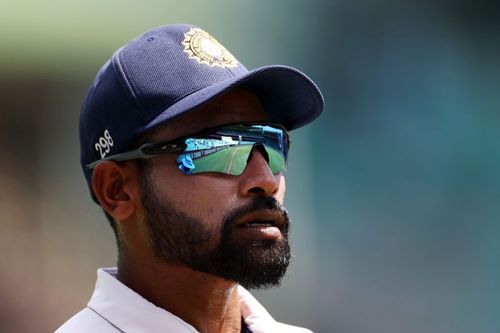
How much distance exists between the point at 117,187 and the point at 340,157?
2.02 m

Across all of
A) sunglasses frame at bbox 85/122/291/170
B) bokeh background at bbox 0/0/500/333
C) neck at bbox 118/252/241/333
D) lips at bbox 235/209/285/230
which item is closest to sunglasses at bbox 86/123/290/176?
sunglasses frame at bbox 85/122/291/170

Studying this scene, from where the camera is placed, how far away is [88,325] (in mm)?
1691

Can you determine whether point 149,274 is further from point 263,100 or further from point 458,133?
point 458,133

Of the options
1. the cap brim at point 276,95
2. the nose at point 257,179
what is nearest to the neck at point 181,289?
the nose at point 257,179

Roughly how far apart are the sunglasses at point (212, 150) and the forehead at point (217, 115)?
0.02 m

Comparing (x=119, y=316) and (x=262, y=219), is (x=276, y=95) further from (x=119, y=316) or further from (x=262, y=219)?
(x=119, y=316)

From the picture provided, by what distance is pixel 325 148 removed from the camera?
3.64 metres

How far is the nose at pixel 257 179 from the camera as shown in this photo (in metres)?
1.78

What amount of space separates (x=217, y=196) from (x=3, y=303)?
1.88 metres

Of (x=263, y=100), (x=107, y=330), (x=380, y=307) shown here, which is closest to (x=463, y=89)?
(x=380, y=307)

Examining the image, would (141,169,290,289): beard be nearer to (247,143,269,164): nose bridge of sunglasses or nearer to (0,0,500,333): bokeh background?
(247,143,269,164): nose bridge of sunglasses

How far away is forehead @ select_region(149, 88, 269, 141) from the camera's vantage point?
1.76 m

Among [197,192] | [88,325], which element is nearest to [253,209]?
[197,192]

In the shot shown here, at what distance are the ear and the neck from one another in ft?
0.46
